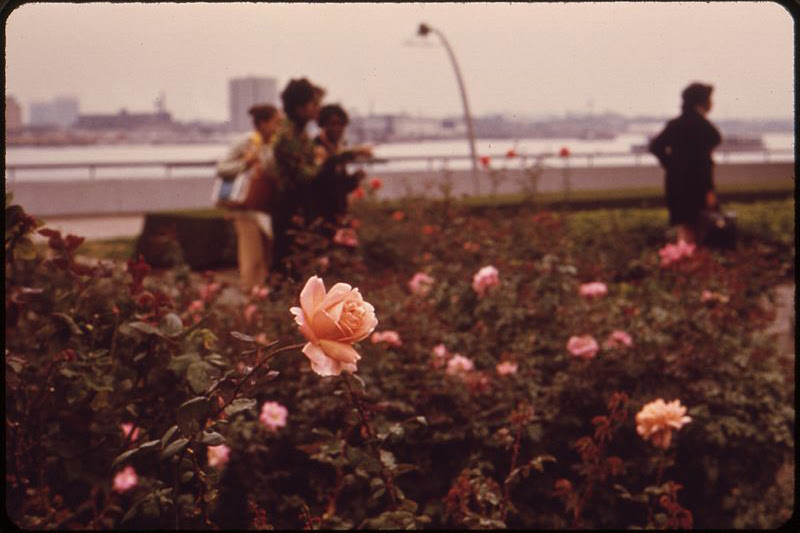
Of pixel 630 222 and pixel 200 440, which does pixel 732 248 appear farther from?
pixel 200 440

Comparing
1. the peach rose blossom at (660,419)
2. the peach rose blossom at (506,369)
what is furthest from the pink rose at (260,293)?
the peach rose blossom at (660,419)

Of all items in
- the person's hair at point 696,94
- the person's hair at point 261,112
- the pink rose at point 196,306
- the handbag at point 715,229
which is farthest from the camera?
the handbag at point 715,229

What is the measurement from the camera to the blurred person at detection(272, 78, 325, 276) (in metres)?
5.05

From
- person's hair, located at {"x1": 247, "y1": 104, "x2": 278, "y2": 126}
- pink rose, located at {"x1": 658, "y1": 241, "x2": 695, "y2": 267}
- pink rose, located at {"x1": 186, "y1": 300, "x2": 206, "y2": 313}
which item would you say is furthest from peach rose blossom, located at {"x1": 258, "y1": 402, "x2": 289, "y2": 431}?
person's hair, located at {"x1": 247, "y1": 104, "x2": 278, "y2": 126}

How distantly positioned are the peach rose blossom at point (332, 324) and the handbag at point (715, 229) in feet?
20.1

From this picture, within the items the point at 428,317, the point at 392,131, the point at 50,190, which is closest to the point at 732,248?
the point at 392,131

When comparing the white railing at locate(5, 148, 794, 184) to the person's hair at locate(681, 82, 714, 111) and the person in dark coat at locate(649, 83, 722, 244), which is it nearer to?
the person in dark coat at locate(649, 83, 722, 244)

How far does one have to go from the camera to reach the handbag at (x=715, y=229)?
698 centimetres

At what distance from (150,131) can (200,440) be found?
7.54 ft

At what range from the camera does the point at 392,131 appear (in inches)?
193

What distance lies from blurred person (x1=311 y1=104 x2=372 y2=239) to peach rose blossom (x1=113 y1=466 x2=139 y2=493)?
2419mm

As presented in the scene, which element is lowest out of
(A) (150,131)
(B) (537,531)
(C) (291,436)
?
(B) (537,531)

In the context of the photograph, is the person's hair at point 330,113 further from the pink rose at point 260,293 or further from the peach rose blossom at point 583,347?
the peach rose blossom at point 583,347

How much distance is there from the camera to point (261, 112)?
6152 millimetres
